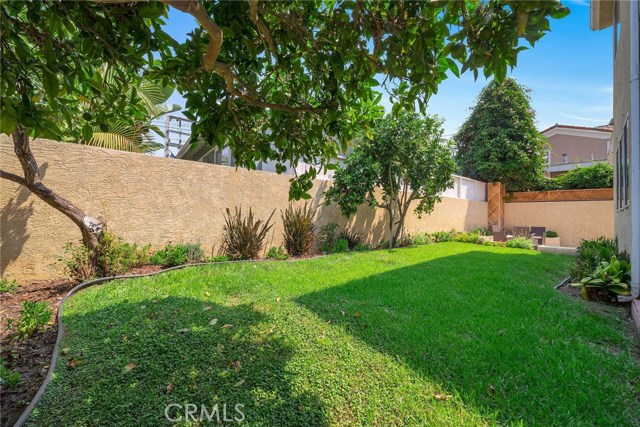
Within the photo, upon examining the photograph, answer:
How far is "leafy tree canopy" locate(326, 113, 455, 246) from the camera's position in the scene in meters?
8.38

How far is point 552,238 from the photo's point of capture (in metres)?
13.7

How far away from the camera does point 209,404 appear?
2.01 meters

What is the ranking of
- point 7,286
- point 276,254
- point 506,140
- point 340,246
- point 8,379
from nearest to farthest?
point 8,379, point 7,286, point 276,254, point 340,246, point 506,140

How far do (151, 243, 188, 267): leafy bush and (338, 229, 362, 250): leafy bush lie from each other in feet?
15.0

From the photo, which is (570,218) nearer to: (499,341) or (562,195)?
(562,195)

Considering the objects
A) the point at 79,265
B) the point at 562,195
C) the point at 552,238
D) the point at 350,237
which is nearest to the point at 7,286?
the point at 79,265

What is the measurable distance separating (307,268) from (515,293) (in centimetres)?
341

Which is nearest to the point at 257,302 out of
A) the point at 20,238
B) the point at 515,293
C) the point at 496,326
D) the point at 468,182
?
the point at 496,326

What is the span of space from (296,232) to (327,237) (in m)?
1.35

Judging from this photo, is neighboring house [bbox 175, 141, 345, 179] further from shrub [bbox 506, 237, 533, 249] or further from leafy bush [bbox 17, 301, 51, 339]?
shrub [bbox 506, 237, 533, 249]

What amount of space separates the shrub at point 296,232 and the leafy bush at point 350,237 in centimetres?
154

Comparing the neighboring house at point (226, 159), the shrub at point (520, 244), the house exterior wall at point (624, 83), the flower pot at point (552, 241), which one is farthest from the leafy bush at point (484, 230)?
the house exterior wall at point (624, 83)

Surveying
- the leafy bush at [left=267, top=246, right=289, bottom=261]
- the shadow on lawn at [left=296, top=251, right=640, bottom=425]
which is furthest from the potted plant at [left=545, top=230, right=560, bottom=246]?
the leafy bush at [left=267, top=246, right=289, bottom=261]

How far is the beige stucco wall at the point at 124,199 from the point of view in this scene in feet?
13.5
